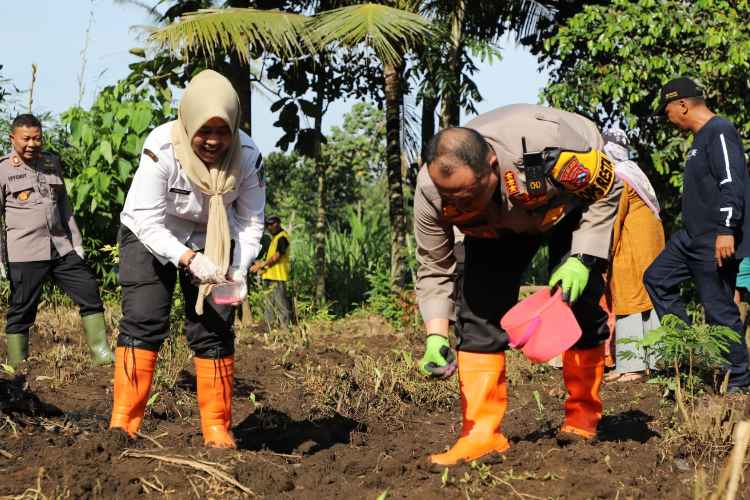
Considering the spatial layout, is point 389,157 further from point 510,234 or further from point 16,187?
point 510,234

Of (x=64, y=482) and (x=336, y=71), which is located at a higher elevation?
(x=336, y=71)

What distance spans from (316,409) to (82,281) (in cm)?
208

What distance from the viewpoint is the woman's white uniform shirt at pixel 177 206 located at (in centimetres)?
371

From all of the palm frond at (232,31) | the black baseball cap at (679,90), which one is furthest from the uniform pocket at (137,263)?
the palm frond at (232,31)

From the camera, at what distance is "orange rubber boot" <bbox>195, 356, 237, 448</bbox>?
13.1 feet

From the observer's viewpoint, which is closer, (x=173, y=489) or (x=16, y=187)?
(x=173, y=489)

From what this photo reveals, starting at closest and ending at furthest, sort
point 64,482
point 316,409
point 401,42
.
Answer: point 64,482
point 316,409
point 401,42

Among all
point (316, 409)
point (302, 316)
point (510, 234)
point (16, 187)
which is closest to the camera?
point (510, 234)

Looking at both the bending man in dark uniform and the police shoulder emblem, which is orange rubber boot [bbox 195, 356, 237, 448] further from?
the police shoulder emblem

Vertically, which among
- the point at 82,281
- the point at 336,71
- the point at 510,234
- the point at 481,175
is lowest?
the point at 82,281

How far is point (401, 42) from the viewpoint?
813cm

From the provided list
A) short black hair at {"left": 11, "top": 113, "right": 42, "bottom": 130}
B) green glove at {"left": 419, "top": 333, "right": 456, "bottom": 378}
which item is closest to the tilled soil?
green glove at {"left": 419, "top": 333, "right": 456, "bottom": 378}

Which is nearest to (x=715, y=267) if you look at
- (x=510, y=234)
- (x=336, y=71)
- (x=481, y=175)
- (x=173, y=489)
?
(x=510, y=234)

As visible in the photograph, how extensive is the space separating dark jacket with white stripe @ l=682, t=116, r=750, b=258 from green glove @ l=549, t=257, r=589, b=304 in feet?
6.46
